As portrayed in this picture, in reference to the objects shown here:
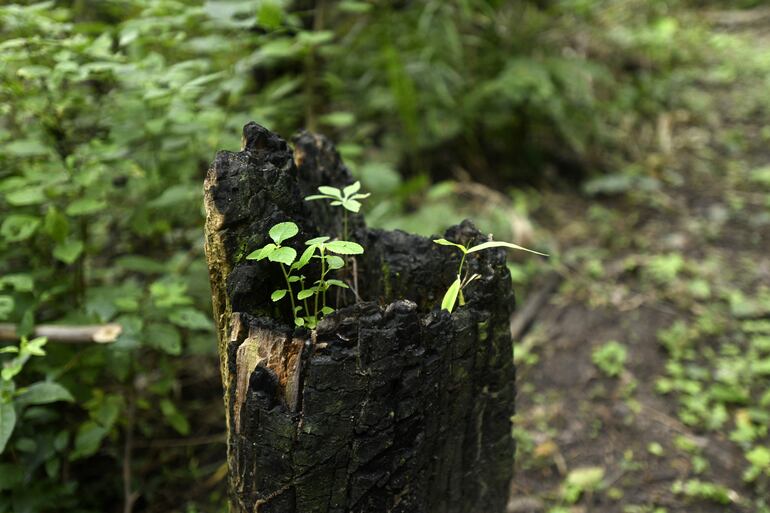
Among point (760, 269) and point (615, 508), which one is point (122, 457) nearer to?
point (615, 508)

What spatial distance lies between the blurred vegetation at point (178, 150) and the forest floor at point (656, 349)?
12.8 inches

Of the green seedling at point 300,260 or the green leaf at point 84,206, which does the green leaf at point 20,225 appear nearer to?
the green leaf at point 84,206

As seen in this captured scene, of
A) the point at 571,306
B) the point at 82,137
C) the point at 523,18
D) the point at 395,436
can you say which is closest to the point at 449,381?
the point at 395,436

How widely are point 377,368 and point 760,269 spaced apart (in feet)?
12.2

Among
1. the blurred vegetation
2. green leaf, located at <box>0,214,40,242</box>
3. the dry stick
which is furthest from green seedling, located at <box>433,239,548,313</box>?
green leaf, located at <box>0,214,40,242</box>

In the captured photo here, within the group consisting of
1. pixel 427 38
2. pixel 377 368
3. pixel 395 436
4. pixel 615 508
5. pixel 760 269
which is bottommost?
pixel 615 508

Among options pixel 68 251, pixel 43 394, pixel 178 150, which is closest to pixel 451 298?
pixel 43 394

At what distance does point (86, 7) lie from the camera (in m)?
4.12

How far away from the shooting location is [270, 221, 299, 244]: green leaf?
52.3 inches

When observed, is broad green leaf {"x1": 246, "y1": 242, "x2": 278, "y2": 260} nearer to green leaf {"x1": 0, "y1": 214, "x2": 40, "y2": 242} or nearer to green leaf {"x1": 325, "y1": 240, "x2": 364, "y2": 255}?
green leaf {"x1": 325, "y1": 240, "x2": 364, "y2": 255}

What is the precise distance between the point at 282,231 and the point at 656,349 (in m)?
2.91

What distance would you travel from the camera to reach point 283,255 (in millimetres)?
1290

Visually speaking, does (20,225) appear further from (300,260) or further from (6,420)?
(300,260)

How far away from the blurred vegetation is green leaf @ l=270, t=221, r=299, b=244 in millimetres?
959
